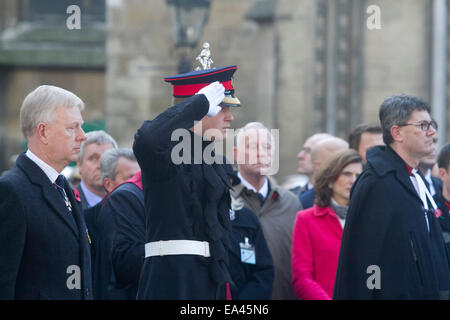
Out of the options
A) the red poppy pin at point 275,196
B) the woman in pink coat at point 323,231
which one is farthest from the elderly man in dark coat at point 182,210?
the red poppy pin at point 275,196

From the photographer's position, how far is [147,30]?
1566cm

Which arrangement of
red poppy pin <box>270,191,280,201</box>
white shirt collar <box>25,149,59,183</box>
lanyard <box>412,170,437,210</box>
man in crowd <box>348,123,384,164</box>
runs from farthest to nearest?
1. man in crowd <box>348,123,384,164</box>
2. red poppy pin <box>270,191,280,201</box>
3. lanyard <box>412,170,437,210</box>
4. white shirt collar <box>25,149,59,183</box>

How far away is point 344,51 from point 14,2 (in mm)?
13403

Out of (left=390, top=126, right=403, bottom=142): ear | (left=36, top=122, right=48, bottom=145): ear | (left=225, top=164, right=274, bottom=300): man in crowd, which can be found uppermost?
(left=36, top=122, right=48, bottom=145): ear

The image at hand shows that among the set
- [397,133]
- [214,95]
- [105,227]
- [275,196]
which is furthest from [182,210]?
[275,196]

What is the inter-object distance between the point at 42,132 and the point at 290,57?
848cm

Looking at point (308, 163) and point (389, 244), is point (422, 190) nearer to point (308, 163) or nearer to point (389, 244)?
point (389, 244)

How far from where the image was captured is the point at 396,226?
4688 millimetres

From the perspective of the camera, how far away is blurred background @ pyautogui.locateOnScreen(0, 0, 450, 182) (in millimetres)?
10484

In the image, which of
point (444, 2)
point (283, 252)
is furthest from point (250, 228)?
point (444, 2)

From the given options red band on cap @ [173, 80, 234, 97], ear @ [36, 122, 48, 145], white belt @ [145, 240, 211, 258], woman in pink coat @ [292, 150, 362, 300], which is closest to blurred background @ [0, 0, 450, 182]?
woman in pink coat @ [292, 150, 362, 300]

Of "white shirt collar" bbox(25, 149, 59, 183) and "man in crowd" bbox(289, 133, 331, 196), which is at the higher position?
"white shirt collar" bbox(25, 149, 59, 183)

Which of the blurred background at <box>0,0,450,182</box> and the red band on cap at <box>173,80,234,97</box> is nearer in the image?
the red band on cap at <box>173,80,234,97</box>

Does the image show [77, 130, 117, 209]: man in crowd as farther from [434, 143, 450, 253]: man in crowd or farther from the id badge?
[434, 143, 450, 253]: man in crowd
